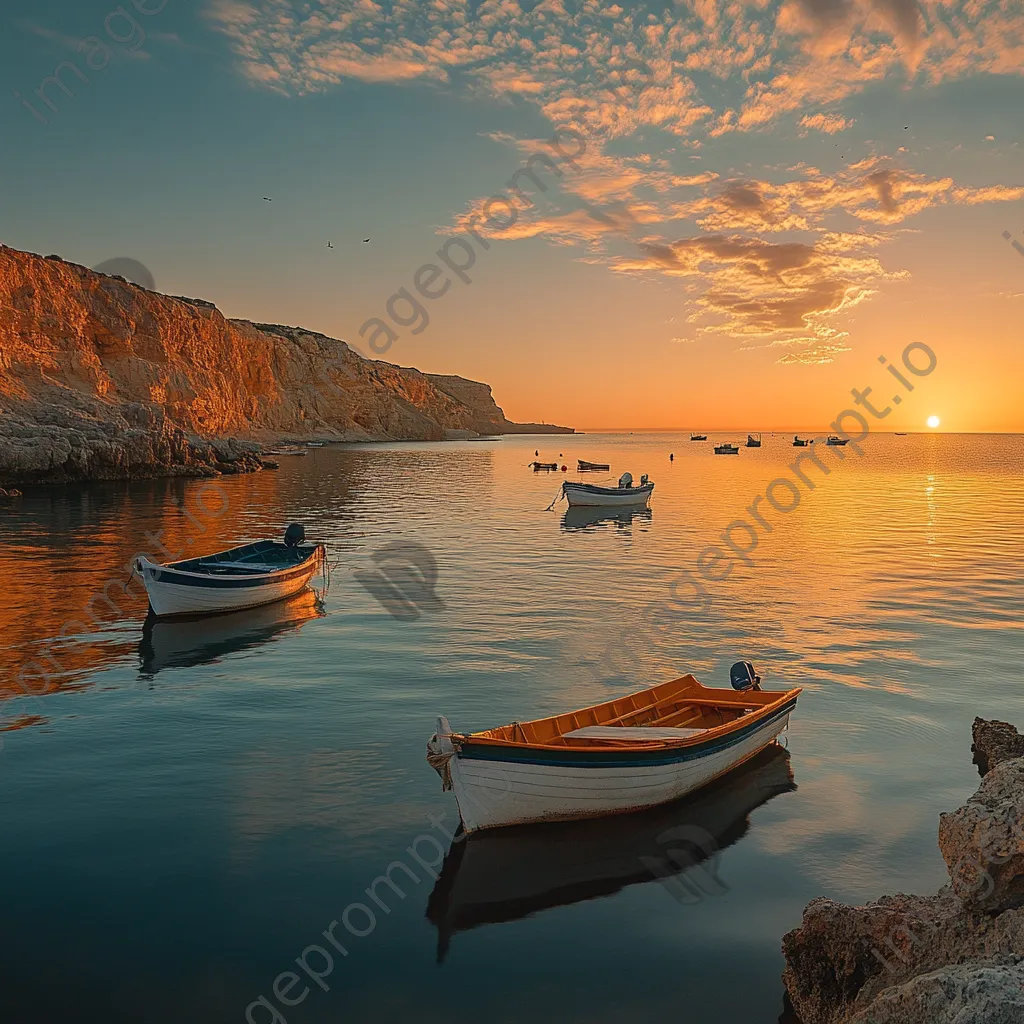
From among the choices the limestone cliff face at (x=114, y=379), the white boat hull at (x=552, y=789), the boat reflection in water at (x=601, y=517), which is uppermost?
the limestone cliff face at (x=114, y=379)

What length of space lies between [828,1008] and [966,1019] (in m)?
2.69

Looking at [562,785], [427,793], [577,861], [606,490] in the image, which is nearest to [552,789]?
[562,785]

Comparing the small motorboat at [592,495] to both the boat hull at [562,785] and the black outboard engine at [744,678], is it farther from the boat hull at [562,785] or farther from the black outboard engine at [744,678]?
the boat hull at [562,785]

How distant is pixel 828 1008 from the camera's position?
6.61 m

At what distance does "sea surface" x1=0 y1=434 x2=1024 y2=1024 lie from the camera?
752cm

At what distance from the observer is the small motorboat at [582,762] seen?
30.9 ft

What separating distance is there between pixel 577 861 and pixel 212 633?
45.6 ft

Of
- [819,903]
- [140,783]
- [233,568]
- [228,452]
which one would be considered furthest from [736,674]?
[228,452]

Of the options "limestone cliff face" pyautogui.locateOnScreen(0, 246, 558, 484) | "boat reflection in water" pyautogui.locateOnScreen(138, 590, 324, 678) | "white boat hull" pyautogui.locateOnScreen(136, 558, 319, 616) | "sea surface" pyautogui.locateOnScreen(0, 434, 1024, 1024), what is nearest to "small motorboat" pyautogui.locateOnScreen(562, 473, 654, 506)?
"sea surface" pyautogui.locateOnScreen(0, 434, 1024, 1024)

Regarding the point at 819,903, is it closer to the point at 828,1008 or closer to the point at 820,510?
the point at 828,1008

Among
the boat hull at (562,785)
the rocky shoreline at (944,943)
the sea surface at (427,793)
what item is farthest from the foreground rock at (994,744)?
the rocky shoreline at (944,943)

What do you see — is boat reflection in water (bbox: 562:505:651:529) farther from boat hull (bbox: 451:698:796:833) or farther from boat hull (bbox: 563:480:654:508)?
boat hull (bbox: 451:698:796:833)

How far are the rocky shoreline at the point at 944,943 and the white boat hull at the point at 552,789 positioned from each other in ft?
10.5

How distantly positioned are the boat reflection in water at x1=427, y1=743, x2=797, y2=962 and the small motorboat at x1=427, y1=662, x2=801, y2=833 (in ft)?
0.66
